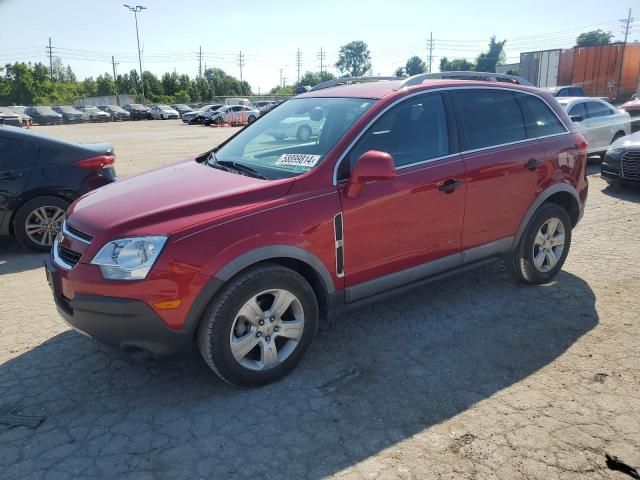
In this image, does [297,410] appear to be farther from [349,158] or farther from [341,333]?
[349,158]

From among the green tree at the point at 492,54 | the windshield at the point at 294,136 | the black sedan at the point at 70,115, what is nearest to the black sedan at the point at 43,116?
the black sedan at the point at 70,115

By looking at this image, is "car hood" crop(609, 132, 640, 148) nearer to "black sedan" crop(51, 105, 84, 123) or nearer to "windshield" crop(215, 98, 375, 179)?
"windshield" crop(215, 98, 375, 179)

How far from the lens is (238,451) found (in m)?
2.64

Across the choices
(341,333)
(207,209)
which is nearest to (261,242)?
(207,209)

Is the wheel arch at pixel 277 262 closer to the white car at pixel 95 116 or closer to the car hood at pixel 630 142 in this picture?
the car hood at pixel 630 142

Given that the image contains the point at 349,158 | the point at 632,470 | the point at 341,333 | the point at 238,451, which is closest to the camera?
the point at 632,470

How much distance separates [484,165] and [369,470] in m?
2.53

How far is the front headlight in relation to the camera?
2.75 m

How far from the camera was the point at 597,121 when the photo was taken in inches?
441

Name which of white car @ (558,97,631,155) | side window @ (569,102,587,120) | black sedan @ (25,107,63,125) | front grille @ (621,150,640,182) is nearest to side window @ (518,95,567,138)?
front grille @ (621,150,640,182)

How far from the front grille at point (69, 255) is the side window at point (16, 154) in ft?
10.4

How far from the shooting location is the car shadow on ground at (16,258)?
552 cm

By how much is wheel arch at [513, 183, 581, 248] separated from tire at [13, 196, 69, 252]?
509cm

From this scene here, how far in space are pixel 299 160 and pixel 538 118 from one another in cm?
247
